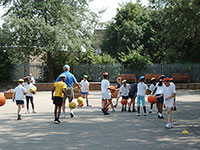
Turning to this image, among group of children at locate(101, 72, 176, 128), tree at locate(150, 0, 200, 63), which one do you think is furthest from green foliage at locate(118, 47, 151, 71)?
group of children at locate(101, 72, 176, 128)

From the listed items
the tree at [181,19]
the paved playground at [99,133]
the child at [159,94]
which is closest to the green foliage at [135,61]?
the tree at [181,19]

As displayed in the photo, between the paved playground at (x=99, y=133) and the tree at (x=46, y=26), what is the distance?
17350mm

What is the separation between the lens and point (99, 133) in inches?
364

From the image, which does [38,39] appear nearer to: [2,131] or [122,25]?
[122,25]

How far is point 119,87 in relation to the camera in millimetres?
16219

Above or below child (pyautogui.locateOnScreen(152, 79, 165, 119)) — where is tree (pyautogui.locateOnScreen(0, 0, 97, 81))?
above

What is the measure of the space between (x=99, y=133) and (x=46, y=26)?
68.7ft

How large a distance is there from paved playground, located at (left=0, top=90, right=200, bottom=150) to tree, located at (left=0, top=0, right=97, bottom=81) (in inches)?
683

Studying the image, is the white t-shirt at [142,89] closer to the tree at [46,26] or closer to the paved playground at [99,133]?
the paved playground at [99,133]

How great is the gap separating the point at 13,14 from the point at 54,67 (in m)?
6.80

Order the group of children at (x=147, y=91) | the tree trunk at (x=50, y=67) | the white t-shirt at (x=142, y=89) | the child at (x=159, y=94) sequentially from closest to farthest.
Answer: the group of children at (x=147, y=91) → the child at (x=159, y=94) → the white t-shirt at (x=142, y=89) → the tree trunk at (x=50, y=67)

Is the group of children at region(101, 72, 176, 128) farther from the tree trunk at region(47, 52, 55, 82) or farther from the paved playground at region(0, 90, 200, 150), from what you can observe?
the tree trunk at region(47, 52, 55, 82)

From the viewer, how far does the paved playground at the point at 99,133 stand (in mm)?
7641

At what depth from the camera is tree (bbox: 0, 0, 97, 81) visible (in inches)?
1145
